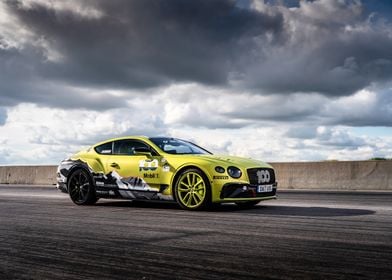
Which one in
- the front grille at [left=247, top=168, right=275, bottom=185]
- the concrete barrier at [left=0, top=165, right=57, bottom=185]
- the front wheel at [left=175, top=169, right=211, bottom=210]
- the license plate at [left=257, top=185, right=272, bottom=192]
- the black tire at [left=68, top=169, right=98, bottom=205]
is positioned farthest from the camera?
the concrete barrier at [left=0, top=165, right=57, bottom=185]

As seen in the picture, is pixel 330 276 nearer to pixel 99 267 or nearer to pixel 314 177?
pixel 99 267

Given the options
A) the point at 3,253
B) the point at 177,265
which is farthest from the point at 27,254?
the point at 177,265

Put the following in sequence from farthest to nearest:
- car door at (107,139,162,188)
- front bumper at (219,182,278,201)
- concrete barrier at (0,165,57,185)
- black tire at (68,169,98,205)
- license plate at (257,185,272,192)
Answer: concrete barrier at (0,165,57,185) < black tire at (68,169,98,205) < car door at (107,139,162,188) < license plate at (257,185,272,192) < front bumper at (219,182,278,201)

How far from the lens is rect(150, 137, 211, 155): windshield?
995 cm

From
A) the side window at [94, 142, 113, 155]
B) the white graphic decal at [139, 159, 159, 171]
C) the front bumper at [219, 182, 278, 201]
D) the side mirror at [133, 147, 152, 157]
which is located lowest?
the front bumper at [219, 182, 278, 201]

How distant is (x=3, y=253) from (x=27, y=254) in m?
0.29

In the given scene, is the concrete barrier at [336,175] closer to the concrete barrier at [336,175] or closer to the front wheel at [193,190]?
the concrete barrier at [336,175]

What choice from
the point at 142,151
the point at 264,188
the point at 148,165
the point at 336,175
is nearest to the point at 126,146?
the point at 142,151

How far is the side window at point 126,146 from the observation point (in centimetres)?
1033

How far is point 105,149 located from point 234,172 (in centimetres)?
320

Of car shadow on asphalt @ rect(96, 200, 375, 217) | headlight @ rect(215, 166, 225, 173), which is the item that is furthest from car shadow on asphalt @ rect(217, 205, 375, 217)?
headlight @ rect(215, 166, 225, 173)

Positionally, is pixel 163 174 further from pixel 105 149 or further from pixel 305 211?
pixel 305 211

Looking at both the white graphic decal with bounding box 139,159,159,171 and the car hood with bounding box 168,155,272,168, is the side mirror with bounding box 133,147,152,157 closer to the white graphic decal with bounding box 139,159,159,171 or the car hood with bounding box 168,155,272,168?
the white graphic decal with bounding box 139,159,159,171

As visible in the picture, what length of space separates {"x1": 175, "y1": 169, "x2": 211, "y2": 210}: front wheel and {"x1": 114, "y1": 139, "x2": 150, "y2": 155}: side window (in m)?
1.37
